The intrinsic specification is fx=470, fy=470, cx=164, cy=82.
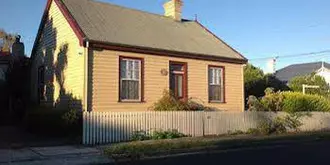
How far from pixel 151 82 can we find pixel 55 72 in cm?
505

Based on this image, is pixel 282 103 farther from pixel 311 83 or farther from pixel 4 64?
pixel 311 83

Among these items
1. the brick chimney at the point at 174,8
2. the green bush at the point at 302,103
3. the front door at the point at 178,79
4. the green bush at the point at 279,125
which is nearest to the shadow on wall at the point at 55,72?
the front door at the point at 178,79

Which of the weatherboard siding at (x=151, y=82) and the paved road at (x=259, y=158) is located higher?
the weatherboard siding at (x=151, y=82)

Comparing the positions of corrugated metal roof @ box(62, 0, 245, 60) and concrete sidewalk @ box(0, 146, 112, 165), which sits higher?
corrugated metal roof @ box(62, 0, 245, 60)

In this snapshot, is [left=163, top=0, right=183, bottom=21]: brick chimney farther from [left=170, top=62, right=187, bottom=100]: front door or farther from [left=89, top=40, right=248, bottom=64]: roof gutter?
[left=170, top=62, right=187, bottom=100]: front door

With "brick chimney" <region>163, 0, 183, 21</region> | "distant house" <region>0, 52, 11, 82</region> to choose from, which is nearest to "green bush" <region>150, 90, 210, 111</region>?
"brick chimney" <region>163, 0, 183, 21</region>

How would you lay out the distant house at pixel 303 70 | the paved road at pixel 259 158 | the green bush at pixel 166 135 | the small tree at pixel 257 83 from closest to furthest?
the paved road at pixel 259 158 < the green bush at pixel 166 135 < the small tree at pixel 257 83 < the distant house at pixel 303 70

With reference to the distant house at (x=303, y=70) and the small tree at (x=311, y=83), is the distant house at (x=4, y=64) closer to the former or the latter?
the small tree at (x=311, y=83)

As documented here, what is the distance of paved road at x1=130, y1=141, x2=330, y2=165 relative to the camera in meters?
13.5

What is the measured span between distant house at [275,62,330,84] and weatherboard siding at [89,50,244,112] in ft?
116

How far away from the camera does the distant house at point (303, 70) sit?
6250 centimetres

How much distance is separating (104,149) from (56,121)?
14.2ft

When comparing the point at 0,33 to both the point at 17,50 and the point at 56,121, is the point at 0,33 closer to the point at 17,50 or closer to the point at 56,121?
the point at 17,50

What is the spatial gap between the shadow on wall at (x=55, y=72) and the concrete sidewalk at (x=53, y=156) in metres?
5.26
